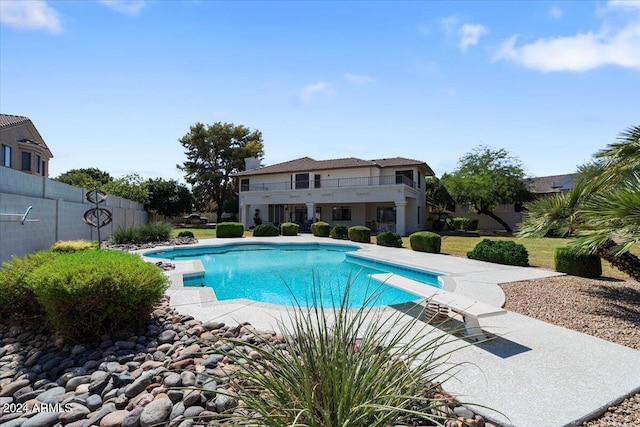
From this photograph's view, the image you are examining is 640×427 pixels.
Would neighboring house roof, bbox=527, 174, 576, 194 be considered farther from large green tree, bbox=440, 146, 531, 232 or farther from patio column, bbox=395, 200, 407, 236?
patio column, bbox=395, 200, 407, 236

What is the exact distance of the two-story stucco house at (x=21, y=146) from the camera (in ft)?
70.4

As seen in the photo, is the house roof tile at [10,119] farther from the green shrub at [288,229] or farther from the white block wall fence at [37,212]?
the green shrub at [288,229]

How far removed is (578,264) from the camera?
901cm

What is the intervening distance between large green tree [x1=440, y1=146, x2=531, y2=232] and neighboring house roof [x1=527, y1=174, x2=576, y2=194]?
10.2 feet

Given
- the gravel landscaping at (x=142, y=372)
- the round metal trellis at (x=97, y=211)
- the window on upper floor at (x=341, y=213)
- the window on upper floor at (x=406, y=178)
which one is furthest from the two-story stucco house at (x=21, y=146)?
the window on upper floor at (x=406, y=178)

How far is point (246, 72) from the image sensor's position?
10945mm

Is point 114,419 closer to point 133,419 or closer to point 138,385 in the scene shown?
point 133,419

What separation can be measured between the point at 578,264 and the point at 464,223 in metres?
22.7

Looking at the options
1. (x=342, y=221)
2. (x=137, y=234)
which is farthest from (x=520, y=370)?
(x=342, y=221)

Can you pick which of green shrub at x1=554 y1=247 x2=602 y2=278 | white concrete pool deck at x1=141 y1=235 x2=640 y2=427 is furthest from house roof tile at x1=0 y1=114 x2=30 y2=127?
green shrub at x1=554 y1=247 x2=602 y2=278

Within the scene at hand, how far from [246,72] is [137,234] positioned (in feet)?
36.2

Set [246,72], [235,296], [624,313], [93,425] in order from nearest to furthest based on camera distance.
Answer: [93,425] < [624,313] < [235,296] < [246,72]

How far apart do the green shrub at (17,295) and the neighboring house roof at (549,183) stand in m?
35.6

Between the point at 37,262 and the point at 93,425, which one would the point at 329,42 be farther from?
the point at 93,425
